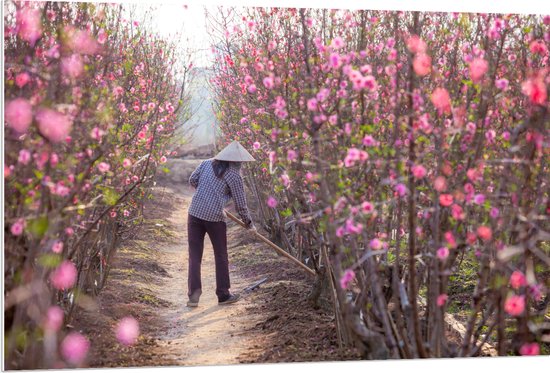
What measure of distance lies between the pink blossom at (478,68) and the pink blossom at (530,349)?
1.60 meters

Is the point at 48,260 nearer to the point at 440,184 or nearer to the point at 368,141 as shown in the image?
the point at 368,141

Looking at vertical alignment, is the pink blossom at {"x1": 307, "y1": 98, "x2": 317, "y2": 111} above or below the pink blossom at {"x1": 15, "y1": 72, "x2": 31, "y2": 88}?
below

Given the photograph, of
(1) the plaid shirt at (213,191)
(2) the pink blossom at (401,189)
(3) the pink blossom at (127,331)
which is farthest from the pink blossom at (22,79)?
(1) the plaid shirt at (213,191)

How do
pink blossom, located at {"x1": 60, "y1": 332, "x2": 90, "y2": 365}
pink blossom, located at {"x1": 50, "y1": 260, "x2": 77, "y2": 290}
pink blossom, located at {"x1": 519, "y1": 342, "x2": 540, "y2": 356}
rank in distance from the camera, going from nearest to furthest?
pink blossom, located at {"x1": 50, "y1": 260, "x2": 77, "y2": 290} → pink blossom, located at {"x1": 60, "y1": 332, "x2": 90, "y2": 365} → pink blossom, located at {"x1": 519, "y1": 342, "x2": 540, "y2": 356}

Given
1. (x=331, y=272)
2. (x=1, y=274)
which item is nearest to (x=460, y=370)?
(x=331, y=272)

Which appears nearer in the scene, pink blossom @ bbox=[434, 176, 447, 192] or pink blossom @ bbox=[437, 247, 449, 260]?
pink blossom @ bbox=[437, 247, 449, 260]

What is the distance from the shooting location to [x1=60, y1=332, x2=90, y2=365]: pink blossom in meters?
4.03

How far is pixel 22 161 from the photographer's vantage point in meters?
3.46

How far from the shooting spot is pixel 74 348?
13.8 feet

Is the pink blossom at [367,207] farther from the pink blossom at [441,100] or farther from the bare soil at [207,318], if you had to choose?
the bare soil at [207,318]

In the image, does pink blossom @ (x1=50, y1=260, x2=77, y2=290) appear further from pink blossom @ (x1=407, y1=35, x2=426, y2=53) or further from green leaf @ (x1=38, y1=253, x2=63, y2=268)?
pink blossom @ (x1=407, y1=35, x2=426, y2=53)

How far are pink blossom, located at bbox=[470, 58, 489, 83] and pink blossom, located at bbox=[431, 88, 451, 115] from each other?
0.66ft

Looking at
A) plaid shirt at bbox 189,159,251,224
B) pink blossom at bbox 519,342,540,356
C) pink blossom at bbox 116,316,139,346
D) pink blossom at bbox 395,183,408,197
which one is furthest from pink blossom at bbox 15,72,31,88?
pink blossom at bbox 519,342,540,356

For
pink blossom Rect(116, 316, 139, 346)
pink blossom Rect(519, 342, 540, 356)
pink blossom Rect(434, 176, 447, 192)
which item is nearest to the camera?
pink blossom Rect(434, 176, 447, 192)
